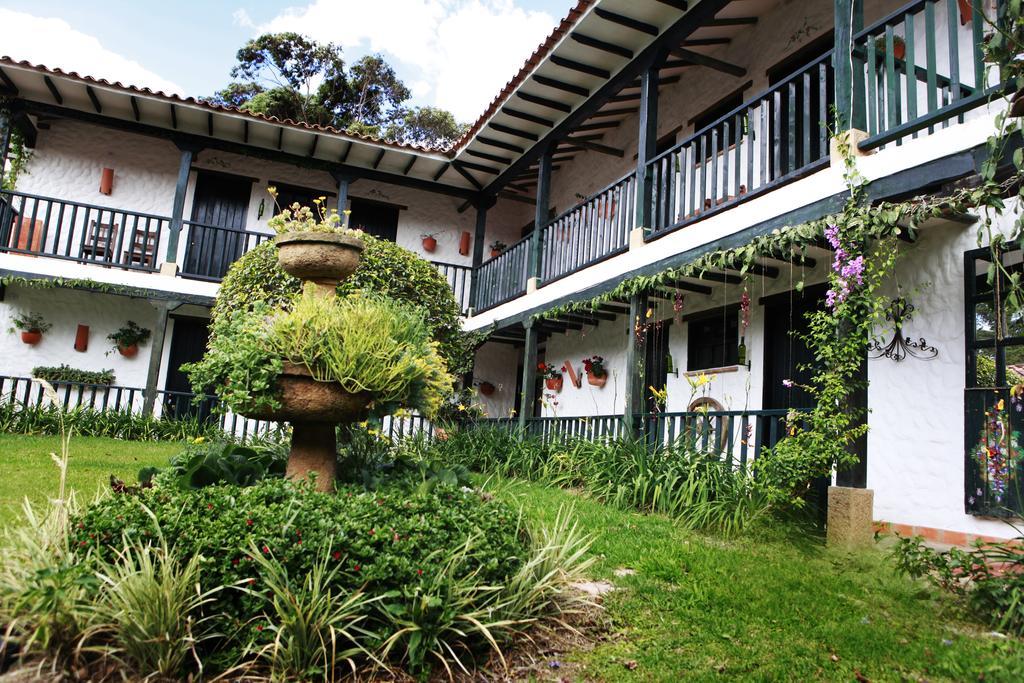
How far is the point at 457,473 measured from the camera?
4.54m

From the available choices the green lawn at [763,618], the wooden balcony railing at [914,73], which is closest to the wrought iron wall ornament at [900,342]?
the wooden balcony railing at [914,73]

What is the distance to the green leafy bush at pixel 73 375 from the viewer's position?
11062mm

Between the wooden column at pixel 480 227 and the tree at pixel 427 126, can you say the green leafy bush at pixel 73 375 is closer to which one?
the wooden column at pixel 480 227

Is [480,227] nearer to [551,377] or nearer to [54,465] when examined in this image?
[551,377]

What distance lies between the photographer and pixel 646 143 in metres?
8.03

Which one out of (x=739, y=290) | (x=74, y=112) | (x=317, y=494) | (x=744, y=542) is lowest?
(x=744, y=542)

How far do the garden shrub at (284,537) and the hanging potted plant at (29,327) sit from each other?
10.2m

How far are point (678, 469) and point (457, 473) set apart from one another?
2.16 metres

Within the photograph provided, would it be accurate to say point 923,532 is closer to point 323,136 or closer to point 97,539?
point 97,539

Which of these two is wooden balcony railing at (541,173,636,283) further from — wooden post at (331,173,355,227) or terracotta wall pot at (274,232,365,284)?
terracotta wall pot at (274,232,365,284)

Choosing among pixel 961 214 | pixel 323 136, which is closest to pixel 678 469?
pixel 961 214

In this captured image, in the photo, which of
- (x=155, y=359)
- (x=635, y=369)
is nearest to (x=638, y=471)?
(x=635, y=369)

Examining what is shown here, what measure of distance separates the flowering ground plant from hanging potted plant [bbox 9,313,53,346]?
29.2 feet

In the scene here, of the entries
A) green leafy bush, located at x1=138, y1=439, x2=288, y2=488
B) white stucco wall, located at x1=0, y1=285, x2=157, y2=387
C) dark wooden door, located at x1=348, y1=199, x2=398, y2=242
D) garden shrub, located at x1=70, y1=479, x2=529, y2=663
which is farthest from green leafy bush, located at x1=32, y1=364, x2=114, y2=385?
garden shrub, located at x1=70, y1=479, x2=529, y2=663
